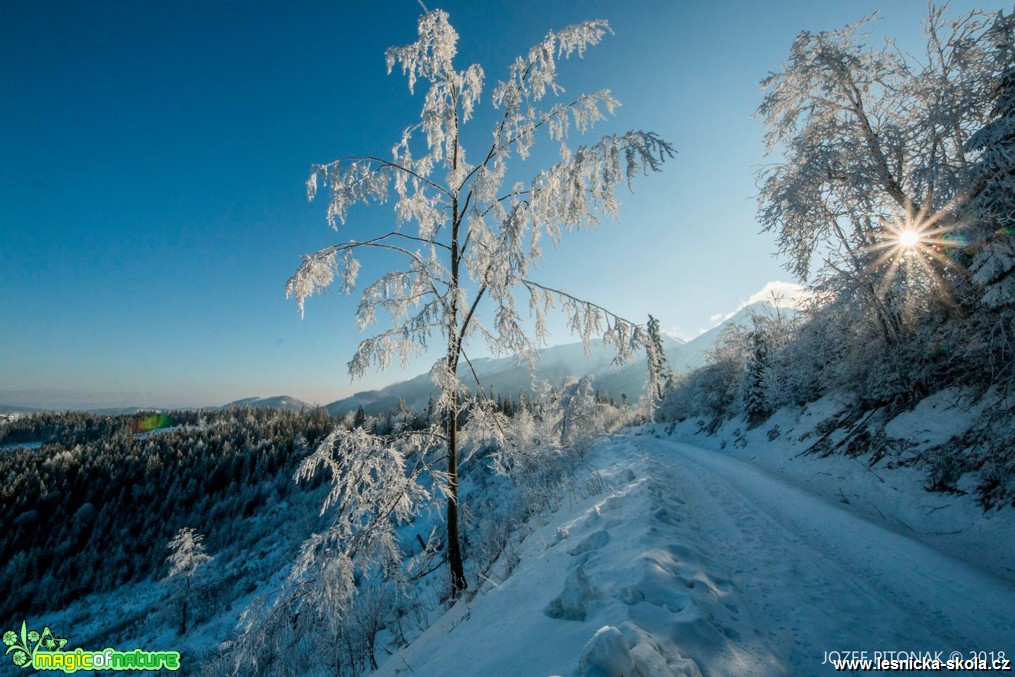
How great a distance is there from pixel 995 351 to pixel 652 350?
24.8 feet

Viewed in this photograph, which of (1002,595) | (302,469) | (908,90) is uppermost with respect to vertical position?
(908,90)

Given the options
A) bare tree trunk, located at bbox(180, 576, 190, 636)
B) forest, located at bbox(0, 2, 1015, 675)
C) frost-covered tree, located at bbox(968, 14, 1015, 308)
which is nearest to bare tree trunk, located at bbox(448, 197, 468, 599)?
forest, located at bbox(0, 2, 1015, 675)

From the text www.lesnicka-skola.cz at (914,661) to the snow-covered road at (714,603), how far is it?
2.3 inches

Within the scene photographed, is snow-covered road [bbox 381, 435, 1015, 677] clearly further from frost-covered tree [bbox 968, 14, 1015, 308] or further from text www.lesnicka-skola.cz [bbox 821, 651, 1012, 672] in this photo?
frost-covered tree [bbox 968, 14, 1015, 308]

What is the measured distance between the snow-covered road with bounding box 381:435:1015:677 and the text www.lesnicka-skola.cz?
0.06m

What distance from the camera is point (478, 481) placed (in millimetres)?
Result: 36438

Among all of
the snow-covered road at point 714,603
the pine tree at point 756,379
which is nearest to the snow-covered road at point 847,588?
the snow-covered road at point 714,603

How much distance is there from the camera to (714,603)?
11.1 ft

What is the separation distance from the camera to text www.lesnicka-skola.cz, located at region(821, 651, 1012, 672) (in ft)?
9.46

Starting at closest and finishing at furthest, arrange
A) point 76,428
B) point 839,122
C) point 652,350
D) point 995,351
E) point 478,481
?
A: point 652,350, point 995,351, point 839,122, point 478,481, point 76,428

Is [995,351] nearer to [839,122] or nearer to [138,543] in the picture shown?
[839,122]

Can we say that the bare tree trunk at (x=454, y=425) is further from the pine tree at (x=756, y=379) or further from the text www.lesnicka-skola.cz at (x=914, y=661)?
the pine tree at (x=756, y=379)

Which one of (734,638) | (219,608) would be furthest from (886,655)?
(219,608)

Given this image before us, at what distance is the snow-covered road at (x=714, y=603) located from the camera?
273cm
